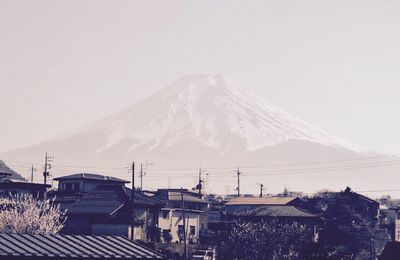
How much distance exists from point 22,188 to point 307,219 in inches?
1431

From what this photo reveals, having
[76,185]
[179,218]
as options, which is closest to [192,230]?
[179,218]

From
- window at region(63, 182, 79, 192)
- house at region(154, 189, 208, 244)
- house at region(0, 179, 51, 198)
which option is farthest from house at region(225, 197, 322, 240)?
house at region(0, 179, 51, 198)

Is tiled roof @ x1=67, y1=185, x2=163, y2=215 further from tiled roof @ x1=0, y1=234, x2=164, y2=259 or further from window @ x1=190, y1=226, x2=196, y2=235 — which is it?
tiled roof @ x1=0, y1=234, x2=164, y2=259

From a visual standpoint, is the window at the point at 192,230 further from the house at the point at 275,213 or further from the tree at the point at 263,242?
the tree at the point at 263,242

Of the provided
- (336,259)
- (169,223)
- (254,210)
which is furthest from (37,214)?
(336,259)

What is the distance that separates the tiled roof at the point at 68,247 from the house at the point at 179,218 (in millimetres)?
49357

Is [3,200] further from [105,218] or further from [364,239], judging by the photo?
[364,239]

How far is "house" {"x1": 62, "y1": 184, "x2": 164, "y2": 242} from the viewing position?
75625 millimetres

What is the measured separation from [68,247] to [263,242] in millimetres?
42418

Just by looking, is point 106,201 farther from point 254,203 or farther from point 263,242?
point 254,203

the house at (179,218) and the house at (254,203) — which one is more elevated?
the house at (254,203)

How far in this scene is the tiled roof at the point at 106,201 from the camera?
76812 mm

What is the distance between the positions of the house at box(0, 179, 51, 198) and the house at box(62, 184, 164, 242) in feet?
28.6

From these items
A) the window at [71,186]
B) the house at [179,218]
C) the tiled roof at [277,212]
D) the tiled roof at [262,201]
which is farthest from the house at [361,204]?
Answer: the window at [71,186]
